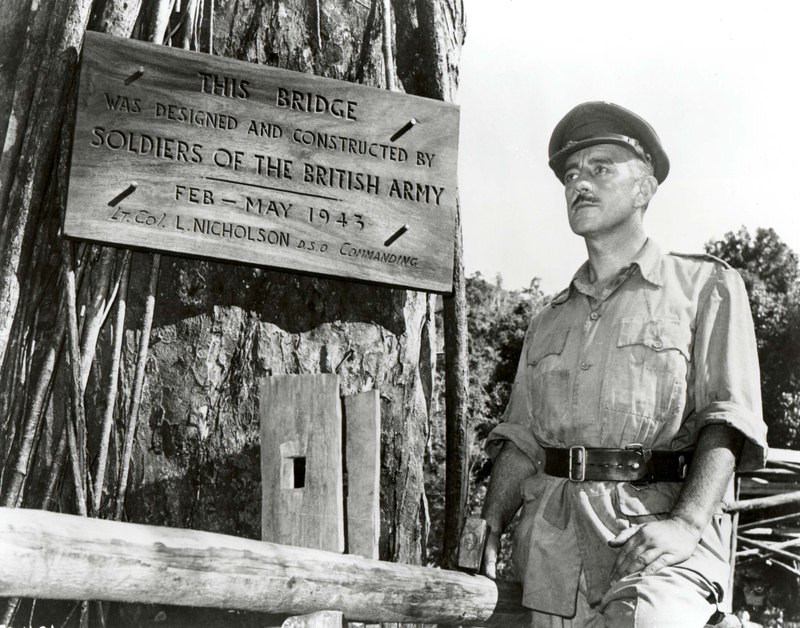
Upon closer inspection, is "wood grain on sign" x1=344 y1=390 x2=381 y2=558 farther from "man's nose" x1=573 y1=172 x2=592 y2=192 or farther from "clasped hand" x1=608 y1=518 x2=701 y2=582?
"man's nose" x1=573 y1=172 x2=592 y2=192

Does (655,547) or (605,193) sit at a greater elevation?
(605,193)

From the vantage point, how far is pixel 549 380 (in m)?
3.26

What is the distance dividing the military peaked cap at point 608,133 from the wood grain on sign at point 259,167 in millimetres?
418

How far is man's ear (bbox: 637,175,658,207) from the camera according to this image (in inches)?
132

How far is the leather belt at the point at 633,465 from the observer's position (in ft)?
9.82

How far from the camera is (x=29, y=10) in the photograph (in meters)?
3.48

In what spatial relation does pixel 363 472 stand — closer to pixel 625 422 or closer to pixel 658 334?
pixel 625 422

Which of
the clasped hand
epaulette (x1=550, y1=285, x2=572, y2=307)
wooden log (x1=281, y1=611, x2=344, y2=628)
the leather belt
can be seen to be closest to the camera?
wooden log (x1=281, y1=611, x2=344, y2=628)

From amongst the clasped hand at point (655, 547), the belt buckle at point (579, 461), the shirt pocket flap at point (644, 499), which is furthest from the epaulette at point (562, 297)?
the clasped hand at point (655, 547)

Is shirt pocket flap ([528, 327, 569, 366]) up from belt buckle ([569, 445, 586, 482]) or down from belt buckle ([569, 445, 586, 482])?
up

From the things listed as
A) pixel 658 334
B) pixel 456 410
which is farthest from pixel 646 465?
pixel 456 410

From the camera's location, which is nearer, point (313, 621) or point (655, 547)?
point (313, 621)

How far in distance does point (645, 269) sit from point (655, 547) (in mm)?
960

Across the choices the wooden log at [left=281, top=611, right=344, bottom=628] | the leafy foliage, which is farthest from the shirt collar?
the leafy foliage
